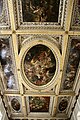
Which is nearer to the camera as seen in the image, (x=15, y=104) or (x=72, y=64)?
(x=72, y=64)

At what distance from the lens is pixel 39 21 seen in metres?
10.0

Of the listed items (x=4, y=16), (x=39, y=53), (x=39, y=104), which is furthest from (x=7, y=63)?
(x=39, y=104)

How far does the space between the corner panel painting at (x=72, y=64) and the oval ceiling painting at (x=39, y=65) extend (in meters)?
0.86

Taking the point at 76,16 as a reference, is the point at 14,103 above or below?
below

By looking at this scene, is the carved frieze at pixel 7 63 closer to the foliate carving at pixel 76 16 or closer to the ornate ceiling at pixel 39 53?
the ornate ceiling at pixel 39 53

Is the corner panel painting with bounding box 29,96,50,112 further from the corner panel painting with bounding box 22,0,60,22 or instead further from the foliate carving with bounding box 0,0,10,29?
the corner panel painting with bounding box 22,0,60,22

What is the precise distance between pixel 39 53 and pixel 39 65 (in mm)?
983

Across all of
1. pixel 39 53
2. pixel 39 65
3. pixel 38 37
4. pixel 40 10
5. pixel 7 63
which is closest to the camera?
pixel 40 10

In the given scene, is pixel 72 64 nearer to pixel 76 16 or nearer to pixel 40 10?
pixel 76 16

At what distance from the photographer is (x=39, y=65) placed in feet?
40.9

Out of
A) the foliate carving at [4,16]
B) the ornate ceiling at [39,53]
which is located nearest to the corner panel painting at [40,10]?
the ornate ceiling at [39,53]

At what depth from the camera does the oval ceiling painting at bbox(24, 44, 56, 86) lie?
456 inches

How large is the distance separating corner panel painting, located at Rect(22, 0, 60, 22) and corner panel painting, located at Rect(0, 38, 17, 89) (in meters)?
1.84

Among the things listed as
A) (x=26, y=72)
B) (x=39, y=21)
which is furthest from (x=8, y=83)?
(x=39, y=21)
